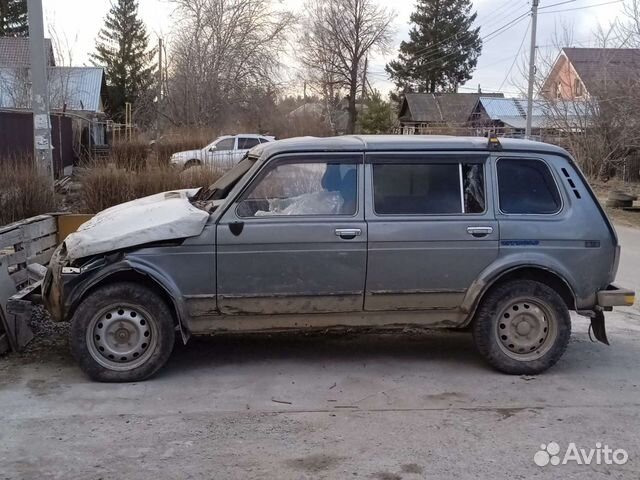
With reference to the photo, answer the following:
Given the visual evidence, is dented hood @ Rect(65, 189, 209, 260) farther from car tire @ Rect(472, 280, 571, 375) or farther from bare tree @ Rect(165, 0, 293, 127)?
bare tree @ Rect(165, 0, 293, 127)

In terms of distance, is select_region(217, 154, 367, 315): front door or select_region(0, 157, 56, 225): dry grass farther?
select_region(0, 157, 56, 225): dry grass

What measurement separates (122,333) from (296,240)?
4.94 ft

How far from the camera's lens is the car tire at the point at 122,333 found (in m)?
4.93

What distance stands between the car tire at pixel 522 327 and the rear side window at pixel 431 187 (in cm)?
75

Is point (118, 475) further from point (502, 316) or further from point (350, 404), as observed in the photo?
point (502, 316)

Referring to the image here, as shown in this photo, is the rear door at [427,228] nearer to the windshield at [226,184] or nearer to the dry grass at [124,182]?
the windshield at [226,184]

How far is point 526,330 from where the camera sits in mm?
5328

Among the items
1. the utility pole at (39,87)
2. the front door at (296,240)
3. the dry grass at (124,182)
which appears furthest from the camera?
the dry grass at (124,182)

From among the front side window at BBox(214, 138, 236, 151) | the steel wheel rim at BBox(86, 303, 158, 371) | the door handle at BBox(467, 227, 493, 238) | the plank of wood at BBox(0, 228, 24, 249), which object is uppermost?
the front side window at BBox(214, 138, 236, 151)

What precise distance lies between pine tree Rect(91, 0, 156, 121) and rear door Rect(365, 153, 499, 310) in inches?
2108

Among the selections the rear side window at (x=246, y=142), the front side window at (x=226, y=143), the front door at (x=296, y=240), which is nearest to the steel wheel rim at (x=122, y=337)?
the front door at (x=296, y=240)

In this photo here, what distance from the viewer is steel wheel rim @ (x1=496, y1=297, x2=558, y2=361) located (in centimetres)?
531

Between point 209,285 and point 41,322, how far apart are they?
2.41 meters

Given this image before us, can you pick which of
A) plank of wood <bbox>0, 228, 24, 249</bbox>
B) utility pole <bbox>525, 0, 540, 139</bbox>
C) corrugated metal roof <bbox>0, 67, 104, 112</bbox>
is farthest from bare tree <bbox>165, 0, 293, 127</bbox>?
plank of wood <bbox>0, 228, 24, 249</bbox>
